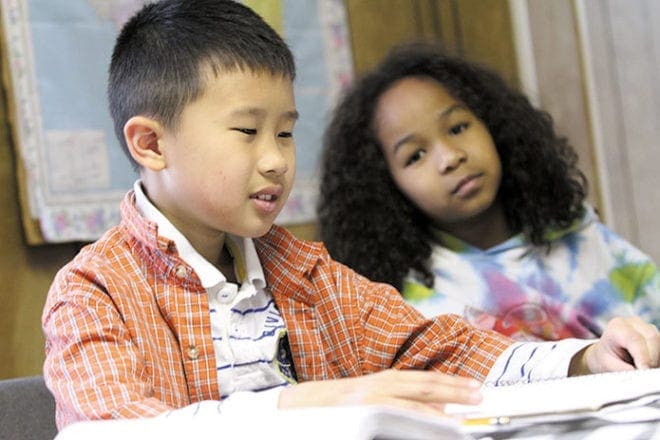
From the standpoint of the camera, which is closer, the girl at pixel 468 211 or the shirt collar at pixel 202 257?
the shirt collar at pixel 202 257

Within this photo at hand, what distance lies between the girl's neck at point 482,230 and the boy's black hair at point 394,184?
0.02 metres

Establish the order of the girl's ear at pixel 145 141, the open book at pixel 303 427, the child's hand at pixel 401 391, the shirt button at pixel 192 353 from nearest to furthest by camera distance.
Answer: the open book at pixel 303 427 < the child's hand at pixel 401 391 < the shirt button at pixel 192 353 < the girl's ear at pixel 145 141

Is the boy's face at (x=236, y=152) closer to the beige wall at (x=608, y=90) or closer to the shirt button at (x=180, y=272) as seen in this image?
the shirt button at (x=180, y=272)

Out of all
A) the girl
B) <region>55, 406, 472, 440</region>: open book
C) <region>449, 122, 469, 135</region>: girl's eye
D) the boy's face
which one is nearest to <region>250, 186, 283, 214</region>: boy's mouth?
the boy's face

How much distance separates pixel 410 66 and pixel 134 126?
87 cm

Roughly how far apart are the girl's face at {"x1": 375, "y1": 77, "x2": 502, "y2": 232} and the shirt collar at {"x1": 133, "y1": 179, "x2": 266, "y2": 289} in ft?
2.10

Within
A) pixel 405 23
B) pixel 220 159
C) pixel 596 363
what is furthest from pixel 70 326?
pixel 405 23

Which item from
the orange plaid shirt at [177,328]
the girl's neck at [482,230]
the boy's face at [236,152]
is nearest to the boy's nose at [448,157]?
the girl's neck at [482,230]

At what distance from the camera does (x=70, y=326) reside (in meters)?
0.90

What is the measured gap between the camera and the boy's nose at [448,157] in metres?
1.70

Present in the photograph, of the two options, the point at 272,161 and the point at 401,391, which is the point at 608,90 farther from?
the point at 401,391

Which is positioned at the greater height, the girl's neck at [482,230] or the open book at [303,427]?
the open book at [303,427]

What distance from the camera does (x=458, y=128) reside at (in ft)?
5.82

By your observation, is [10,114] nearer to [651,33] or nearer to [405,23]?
[405,23]
